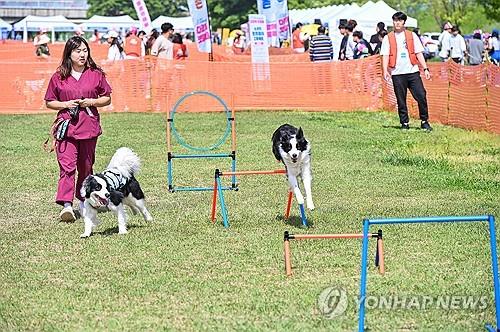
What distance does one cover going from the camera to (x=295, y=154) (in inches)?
381

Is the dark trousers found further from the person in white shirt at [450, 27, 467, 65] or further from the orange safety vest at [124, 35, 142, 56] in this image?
the person in white shirt at [450, 27, 467, 65]

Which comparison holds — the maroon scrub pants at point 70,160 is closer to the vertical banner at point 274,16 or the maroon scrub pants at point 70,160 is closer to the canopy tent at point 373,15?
the vertical banner at point 274,16

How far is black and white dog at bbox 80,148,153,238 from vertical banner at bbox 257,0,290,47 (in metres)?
18.7

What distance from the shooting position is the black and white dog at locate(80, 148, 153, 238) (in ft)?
31.5

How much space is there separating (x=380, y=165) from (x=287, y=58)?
13.4 metres

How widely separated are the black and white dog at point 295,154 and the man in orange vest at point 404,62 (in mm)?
9364

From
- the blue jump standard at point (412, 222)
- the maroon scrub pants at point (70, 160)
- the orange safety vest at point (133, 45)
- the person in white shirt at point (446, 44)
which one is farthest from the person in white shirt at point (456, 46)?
the blue jump standard at point (412, 222)

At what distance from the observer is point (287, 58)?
27.7 m

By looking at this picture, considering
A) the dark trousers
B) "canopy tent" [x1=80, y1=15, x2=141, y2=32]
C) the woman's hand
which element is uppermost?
"canopy tent" [x1=80, y1=15, x2=141, y2=32]

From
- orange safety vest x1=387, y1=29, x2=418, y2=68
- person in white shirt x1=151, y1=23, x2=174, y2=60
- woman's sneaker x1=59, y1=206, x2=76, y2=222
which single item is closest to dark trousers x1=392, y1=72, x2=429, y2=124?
orange safety vest x1=387, y1=29, x2=418, y2=68

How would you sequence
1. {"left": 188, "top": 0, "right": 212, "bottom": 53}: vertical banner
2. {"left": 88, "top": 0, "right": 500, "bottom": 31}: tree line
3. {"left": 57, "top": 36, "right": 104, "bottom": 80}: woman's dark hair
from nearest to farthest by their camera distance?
{"left": 57, "top": 36, "right": 104, "bottom": 80}: woman's dark hair
{"left": 188, "top": 0, "right": 212, "bottom": 53}: vertical banner
{"left": 88, "top": 0, "right": 500, "bottom": 31}: tree line

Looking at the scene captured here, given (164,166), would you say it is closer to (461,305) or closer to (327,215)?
(327,215)

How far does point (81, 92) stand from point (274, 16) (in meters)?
18.6

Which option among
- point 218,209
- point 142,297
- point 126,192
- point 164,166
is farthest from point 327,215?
point 164,166
